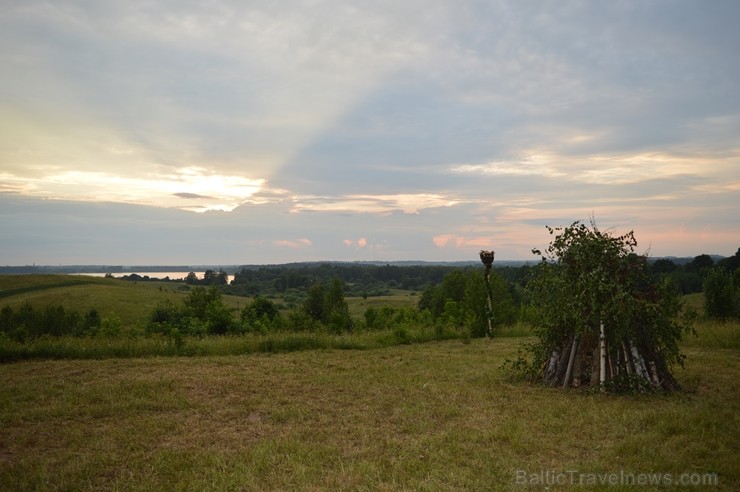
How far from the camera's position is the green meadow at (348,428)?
5371 millimetres

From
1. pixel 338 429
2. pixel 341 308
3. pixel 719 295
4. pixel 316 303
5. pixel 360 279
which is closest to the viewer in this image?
pixel 338 429

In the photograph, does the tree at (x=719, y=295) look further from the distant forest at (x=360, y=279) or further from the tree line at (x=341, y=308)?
the distant forest at (x=360, y=279)

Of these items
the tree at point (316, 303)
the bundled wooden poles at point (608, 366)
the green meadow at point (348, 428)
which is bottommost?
the tree at point (316, 303)

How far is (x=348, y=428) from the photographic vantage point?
722 centimetres

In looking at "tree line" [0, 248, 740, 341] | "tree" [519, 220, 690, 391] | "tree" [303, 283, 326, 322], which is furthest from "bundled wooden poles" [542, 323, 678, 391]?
"tree" [303, 283, 326, 322]

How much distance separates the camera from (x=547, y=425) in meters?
7.18

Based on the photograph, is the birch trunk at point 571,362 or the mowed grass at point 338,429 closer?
the mowed grass at point 338,429

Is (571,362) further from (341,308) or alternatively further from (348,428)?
(341,308)

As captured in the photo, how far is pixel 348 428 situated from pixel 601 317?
542 centimetres

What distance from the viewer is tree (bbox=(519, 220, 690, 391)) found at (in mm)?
9039

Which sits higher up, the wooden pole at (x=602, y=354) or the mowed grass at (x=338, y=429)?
the wooden pole at (x=602, y=354)

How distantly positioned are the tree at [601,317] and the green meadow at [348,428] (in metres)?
0.58

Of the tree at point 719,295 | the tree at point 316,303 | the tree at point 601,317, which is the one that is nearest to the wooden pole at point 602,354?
the tree at point 601,317

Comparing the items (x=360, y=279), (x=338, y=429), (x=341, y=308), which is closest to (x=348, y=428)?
(x=338, y=429)
